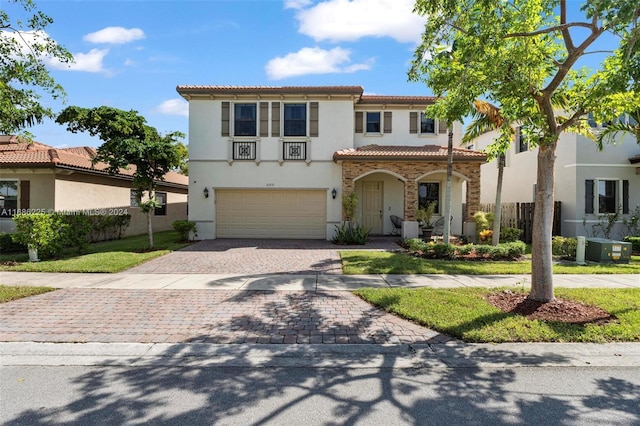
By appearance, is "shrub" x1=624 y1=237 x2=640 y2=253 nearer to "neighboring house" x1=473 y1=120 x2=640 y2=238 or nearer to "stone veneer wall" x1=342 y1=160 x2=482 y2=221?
"neighboring house" x1=473 y1=120 x2=640 y2=238

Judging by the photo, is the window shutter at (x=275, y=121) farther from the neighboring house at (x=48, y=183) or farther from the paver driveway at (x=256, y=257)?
the neighboring house at (x=48, y=183)

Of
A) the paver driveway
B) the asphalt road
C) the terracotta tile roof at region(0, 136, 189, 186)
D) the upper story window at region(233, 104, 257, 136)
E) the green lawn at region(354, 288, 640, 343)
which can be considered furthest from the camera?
the upper story window at region(233, 104, 257, 136)

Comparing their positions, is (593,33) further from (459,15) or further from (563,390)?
(563,390)

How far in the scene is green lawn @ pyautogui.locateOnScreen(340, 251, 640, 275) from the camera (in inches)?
368

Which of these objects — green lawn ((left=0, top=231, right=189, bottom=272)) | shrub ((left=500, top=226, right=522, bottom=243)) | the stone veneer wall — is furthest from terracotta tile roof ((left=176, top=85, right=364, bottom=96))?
shrub ((left=500, top=226, right=522, bottom=243))

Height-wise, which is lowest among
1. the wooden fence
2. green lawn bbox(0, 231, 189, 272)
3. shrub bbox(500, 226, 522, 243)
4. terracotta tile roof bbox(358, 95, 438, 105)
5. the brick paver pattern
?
the brick paver pattern

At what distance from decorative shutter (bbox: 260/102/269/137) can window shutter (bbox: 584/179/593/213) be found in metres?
14.2

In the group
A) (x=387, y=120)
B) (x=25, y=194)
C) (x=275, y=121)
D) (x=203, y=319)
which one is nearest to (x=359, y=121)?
(x=387, y=120)

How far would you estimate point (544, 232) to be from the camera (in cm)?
620

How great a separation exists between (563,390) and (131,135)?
1424 centimetres

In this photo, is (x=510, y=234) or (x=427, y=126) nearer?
(x=510, y=234)

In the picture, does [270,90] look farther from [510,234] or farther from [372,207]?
[510,234]

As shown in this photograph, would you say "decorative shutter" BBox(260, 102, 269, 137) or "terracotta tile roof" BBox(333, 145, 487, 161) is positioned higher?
"decorative shutter" BBox(260, 102, 269, 137)

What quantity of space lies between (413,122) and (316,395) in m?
16.0
